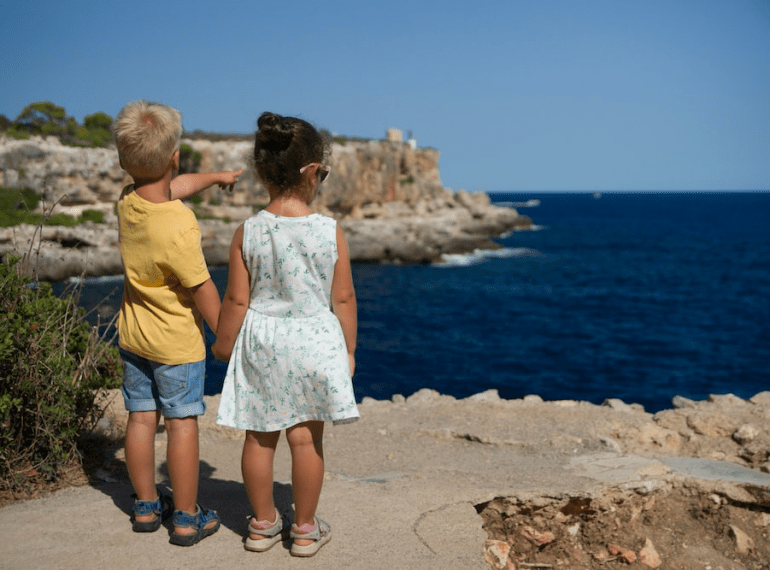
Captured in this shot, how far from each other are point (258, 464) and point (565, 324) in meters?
22.1

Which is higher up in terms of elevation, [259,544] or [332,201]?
[332,201]

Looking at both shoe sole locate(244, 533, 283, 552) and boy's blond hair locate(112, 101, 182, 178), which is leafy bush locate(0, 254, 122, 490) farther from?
shoe sole locate(244, 533, 283, 552)

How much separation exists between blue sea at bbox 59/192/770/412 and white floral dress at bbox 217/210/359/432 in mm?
2132

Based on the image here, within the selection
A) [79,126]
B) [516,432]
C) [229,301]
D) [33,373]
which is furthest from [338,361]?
[79,126]

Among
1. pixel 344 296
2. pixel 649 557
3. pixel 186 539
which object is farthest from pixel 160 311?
pixel 649 557

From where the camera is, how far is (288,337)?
118 inches

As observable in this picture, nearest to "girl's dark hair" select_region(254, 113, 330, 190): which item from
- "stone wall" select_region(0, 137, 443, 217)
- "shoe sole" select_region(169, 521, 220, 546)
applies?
"shoe sole" select_region(169, 521, 220, 546)

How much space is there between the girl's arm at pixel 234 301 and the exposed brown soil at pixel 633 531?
1.96 m

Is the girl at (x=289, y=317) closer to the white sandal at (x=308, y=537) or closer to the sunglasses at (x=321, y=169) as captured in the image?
the sunglasses at (x=321, y=169)

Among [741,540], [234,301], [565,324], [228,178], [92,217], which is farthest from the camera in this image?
[92,217]

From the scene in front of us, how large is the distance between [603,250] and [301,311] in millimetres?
48712

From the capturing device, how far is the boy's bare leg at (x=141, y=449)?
329 cm

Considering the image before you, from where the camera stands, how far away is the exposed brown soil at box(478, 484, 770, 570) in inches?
158

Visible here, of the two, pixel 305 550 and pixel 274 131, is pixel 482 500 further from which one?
pixel 274 131
